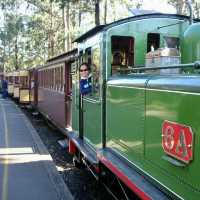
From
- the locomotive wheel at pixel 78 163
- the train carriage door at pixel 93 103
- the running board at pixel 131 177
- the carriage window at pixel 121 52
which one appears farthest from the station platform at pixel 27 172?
the carriage window at pixel 121 52

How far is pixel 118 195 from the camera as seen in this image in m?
7.00

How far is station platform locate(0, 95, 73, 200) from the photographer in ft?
28.8

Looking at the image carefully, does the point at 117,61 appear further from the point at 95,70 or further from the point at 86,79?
the point at 86,79

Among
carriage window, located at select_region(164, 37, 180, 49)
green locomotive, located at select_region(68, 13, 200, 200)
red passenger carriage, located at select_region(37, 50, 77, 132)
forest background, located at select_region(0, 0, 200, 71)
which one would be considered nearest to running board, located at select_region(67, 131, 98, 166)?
green locomotive, located at select_region(68, 13, 200, 200)

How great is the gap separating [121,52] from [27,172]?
14.6ft

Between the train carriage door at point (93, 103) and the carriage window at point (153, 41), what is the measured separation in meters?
0.81

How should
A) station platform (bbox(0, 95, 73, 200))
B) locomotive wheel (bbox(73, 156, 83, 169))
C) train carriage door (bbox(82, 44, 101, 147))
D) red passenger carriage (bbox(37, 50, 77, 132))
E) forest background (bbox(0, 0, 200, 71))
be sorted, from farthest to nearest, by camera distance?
forest background (bbox(0, 0, 200, 71)) → red passenger carriage (bbox(37, 50, 77, 132)) → locomotive wheel (bbox(73, 156, 83, 169)) → station platform (bbox(0, 95, 73, 200)) → train carriage door (bbox(82, 44, 101, 147))

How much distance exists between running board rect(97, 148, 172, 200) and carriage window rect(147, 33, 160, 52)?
170 cm

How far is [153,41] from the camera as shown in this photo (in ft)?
24.2

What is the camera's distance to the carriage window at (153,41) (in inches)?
288

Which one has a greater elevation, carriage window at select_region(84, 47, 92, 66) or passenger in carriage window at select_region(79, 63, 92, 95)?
carriage window at select_region(84, 47, 92, 66)

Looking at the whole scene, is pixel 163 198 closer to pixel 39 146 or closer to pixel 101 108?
pixel 101 108

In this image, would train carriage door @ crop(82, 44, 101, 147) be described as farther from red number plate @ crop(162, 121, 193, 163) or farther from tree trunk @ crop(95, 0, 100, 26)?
tree trunk @ crop(95, 0, 100, 26)

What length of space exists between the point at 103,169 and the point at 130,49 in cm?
192
